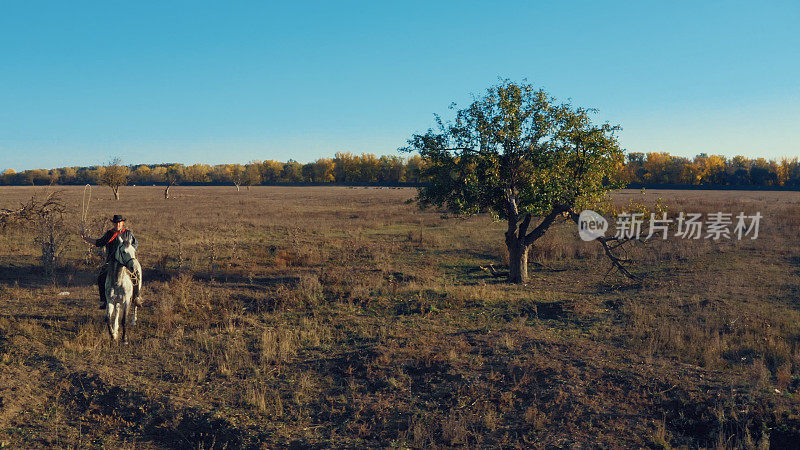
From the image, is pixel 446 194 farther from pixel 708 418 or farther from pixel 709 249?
pixel 709 249

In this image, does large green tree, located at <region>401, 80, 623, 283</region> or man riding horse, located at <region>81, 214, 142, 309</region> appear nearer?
man riding horse, located at <region>81, 214, 142, 309</region>

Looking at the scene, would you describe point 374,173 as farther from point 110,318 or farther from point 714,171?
point 110,318

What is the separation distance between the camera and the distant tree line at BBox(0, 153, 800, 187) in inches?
3954

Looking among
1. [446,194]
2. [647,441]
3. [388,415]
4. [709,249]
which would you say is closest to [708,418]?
[647,441]

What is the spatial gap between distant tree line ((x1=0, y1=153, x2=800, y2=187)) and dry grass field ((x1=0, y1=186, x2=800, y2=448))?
211 feet

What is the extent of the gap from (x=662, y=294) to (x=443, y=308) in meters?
7.57

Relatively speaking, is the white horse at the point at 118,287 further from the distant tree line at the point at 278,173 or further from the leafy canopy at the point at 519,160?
the distant tree line at the point at 278,173

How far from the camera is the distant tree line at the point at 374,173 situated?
330ft

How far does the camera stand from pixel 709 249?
21.8 m

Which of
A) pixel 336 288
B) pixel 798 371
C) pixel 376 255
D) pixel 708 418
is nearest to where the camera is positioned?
pixel 708 418

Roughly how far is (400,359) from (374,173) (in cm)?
14660

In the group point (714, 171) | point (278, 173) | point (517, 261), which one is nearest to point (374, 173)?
point (278, 173)

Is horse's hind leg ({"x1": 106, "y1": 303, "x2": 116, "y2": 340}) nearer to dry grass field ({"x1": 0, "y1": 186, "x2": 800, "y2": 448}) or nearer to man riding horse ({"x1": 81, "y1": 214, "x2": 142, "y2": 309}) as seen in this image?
man riding horse ({"x1": 81, "y1": 214, "x2": 142, "y2": 309})

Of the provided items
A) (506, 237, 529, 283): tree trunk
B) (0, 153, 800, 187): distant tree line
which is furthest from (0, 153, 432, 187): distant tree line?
(506, 237, 529, 283): tree trunk
